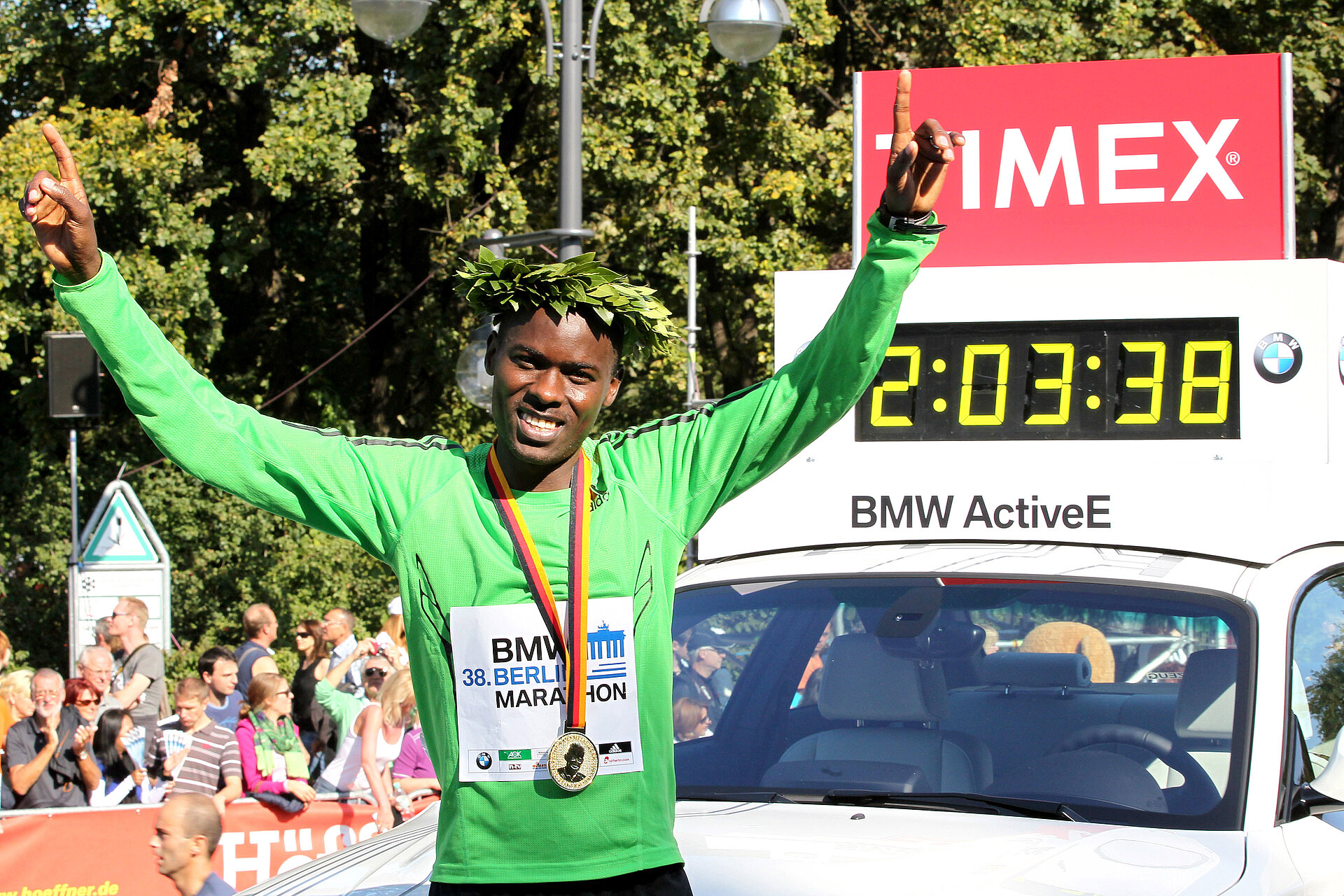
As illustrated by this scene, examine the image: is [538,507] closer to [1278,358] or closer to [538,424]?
[538,424]

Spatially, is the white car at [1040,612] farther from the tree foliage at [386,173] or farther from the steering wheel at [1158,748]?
the tree foliage at [386,173]

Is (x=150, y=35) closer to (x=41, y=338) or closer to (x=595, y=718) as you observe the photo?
(x=41, y=338)

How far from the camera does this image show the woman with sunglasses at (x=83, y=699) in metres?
8.12

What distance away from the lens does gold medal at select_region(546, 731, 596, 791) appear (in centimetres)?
248

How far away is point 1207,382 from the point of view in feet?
14.7

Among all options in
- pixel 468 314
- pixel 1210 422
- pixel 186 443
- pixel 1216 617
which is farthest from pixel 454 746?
pixel 468 314

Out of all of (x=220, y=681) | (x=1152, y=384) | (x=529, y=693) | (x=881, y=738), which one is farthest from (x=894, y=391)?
(x=220, y=681)

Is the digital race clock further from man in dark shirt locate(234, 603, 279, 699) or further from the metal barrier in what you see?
man in dark shirt locate(234, 603, 279, 699)

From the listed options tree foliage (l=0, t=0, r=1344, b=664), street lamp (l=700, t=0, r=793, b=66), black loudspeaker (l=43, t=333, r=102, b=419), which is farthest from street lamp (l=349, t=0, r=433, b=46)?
tree foliage (l=0, t=0, r=1344, b=664)

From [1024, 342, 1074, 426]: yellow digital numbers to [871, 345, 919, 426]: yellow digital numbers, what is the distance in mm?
355

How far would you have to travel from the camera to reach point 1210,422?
446 cm

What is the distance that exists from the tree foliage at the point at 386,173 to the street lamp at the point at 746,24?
5.14 m

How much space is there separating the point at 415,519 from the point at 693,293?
39.2 ft

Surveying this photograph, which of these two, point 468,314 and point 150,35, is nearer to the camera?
point 150,35
